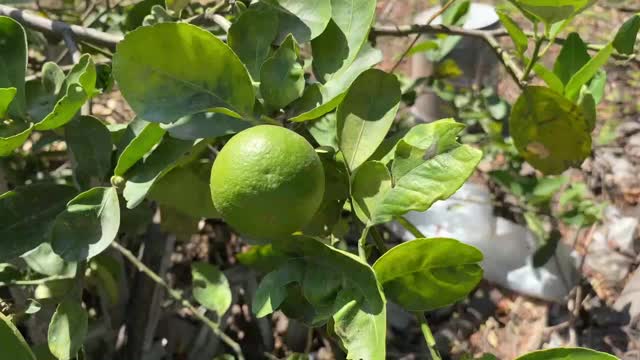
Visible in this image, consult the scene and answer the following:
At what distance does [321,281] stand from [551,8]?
403 millimetres

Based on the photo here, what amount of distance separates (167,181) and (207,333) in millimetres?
663

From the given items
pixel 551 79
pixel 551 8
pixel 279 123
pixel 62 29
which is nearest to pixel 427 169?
pixel 279 123

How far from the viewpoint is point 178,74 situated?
619 millimetres

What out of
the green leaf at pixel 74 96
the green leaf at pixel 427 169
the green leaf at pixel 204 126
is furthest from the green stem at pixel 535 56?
the green leaf at pixel 74 96

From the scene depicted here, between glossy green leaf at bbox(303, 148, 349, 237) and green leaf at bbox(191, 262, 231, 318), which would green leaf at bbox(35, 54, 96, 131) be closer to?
glossy green leaf at bbox(303, 148, 349, 237)

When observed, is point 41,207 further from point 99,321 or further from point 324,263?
point 99,321

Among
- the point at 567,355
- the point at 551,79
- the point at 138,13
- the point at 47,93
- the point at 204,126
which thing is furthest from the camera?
the point at 138,13

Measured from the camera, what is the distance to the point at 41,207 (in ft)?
2.49

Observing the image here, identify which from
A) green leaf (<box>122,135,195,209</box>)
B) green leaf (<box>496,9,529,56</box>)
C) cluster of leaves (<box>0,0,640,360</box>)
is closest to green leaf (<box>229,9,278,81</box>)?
cluster of leaves (<box>0,0,640,360</box>)

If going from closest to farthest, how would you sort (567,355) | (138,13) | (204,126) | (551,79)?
(567,355)
(204,126)
(551,79)
(138,13)

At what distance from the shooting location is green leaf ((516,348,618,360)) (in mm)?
530

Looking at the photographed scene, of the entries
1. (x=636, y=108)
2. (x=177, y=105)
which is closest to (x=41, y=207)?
(x=177, y=105)

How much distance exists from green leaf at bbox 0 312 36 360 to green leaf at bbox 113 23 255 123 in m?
0.23

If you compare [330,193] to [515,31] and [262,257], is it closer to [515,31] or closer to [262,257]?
[262,257]
